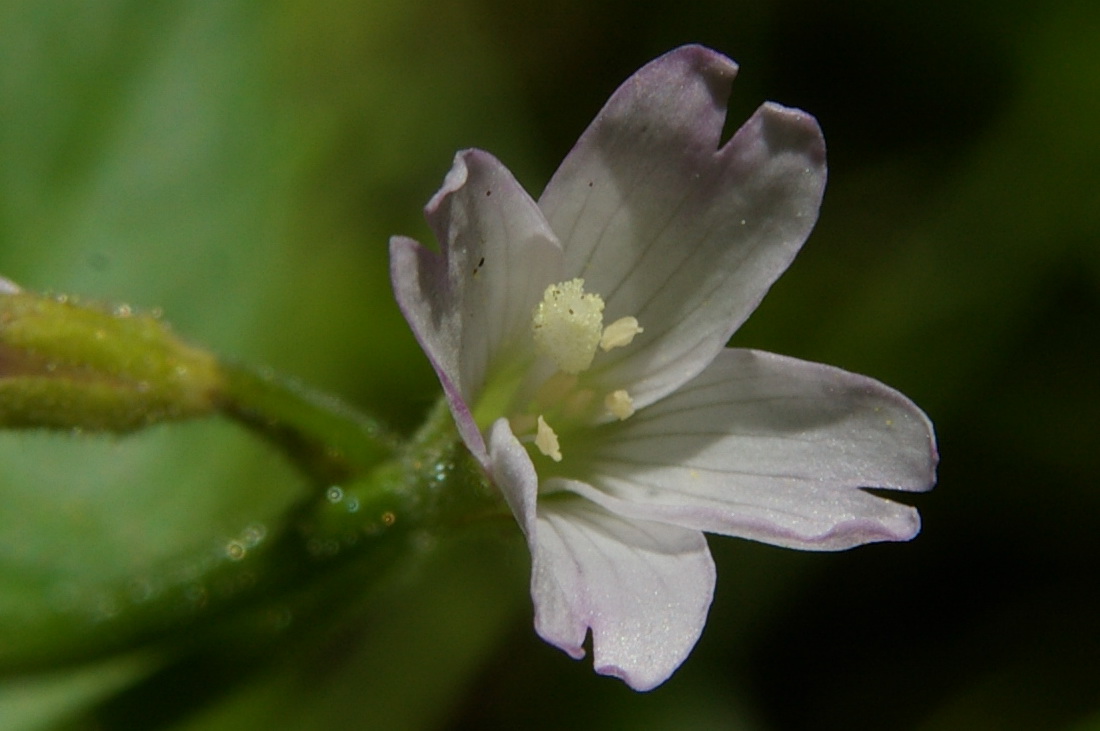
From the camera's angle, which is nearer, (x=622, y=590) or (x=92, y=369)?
(x=622, y=590)

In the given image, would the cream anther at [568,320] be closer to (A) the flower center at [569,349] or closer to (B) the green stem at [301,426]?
Result: (A) the flower center at [569,349]

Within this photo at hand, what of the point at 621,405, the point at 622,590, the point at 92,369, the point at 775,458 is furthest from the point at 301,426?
the point at 775,458

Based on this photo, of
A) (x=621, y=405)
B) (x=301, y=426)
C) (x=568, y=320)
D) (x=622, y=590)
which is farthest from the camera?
(x=301, y=426)

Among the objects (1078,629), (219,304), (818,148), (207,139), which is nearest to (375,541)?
(818,148)

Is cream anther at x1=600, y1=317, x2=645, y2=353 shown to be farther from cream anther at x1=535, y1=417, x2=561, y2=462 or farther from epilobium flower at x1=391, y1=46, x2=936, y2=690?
cream anther at x1=535, y1=417, x2=561, y2=462

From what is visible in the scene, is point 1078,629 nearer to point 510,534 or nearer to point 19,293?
point 510,534

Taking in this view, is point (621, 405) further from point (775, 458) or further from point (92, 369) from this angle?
point (92, 369)
